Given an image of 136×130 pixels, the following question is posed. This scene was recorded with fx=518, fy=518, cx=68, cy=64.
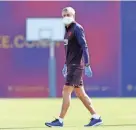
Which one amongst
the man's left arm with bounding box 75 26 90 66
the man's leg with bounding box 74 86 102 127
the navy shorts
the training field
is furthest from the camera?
the training field

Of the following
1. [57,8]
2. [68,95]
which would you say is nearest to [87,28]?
[57,8]

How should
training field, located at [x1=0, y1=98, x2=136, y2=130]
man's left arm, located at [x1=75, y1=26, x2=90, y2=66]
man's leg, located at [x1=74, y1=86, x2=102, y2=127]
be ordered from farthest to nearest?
training field, located at [x1=0, y1=98, x2=136, y2=130], man's leg, located at [x1=74, y1=86, x2=102, y2=127], man's left arm, located at [x1=75, y1=26, x2=90, y2=66]

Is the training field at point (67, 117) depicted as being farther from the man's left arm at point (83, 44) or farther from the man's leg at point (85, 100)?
the man's left arm at point (83, 44)

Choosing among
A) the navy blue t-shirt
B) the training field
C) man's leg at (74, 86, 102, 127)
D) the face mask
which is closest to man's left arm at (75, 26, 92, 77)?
the navy blue t-shirt

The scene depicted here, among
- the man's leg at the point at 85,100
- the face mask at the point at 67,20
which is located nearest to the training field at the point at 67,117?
the man's leg at the point at 85,100

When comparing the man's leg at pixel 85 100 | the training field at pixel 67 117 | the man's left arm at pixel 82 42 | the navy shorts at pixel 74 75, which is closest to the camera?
the man's left arm at pixel 82 42

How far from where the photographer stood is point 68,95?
22.4ft

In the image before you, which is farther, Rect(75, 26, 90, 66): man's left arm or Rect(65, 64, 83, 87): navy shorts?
Rect(65, 64, 83, 87): navy shorts

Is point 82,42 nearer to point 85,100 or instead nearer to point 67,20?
point 67,20

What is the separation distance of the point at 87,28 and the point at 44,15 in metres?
1.20

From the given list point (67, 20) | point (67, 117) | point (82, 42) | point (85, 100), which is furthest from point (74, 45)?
point (67, 117)

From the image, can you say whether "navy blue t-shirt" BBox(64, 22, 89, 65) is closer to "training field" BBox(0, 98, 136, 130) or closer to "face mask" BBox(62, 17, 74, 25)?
"face mask" BBox(62, 17, 74, 25)

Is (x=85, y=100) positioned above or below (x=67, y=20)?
below

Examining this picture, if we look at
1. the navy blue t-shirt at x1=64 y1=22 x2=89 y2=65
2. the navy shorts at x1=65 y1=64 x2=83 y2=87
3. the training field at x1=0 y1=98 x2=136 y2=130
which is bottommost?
the training field at x1=0 y1=98 x2=136 y2=130
